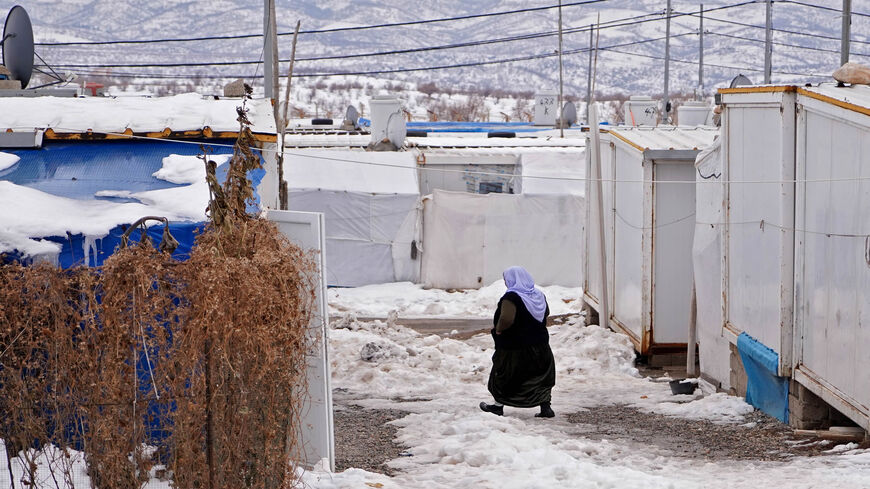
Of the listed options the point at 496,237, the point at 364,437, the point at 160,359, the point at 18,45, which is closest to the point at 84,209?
the point at 160,359

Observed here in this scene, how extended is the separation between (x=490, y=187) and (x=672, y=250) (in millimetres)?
8176

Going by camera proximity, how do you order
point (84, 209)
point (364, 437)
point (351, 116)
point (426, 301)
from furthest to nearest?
point (351, 116) → point (426, 301) → point (364, 437) → point (84, 209)

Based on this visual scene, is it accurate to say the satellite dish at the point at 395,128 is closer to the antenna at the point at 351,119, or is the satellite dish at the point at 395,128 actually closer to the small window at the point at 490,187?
the small window at the point at 490,187

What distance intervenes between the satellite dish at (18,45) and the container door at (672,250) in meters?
6.65

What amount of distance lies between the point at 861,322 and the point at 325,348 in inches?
126

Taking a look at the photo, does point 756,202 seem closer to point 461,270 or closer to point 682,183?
point 682,183

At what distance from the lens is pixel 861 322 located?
262 inches

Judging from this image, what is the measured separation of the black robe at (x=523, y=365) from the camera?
29.3ft

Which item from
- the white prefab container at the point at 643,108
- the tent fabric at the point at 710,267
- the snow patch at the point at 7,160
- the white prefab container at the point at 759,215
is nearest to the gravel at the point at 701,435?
the white prefab container at the point at 759,215

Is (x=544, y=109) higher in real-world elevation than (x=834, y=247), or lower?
higher

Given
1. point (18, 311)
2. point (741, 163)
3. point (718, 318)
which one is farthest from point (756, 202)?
point (18, 311)

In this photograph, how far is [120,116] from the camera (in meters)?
8.30

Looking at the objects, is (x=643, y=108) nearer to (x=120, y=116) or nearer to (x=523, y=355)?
(x=523, y=355)

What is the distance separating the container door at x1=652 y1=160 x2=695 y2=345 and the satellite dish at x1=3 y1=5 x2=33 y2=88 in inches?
262
